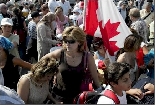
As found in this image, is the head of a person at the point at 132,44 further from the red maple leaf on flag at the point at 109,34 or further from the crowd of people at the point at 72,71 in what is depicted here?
the red maple leaf on flag at the point at 109,34

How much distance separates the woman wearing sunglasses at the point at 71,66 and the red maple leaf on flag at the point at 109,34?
858mm

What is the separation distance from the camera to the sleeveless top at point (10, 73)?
3.80 m

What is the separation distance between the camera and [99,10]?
4.95 metres

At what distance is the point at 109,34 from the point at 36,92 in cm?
159

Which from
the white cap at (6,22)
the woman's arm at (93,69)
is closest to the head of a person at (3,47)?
the woman's arm at (93,69)

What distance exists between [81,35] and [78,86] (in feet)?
1.69

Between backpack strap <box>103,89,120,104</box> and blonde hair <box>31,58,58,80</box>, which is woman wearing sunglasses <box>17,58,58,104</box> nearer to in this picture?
blonde hair <box>31,58,58,80</box>

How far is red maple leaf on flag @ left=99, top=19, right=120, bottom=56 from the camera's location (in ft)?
15.2

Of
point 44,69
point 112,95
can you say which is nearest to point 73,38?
point 44,69

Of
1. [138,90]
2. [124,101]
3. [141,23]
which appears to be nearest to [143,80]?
[138,90]

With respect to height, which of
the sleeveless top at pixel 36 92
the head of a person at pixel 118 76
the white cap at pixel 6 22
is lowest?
the white cap at pixel 6 22

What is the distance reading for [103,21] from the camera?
4891 millimetres

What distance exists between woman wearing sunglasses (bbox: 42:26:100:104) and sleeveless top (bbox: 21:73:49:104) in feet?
0.55

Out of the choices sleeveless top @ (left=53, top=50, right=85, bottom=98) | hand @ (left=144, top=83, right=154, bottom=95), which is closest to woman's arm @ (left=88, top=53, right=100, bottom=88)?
sleeveless top @ (left=53, top=50, right=85, bottom=98)
